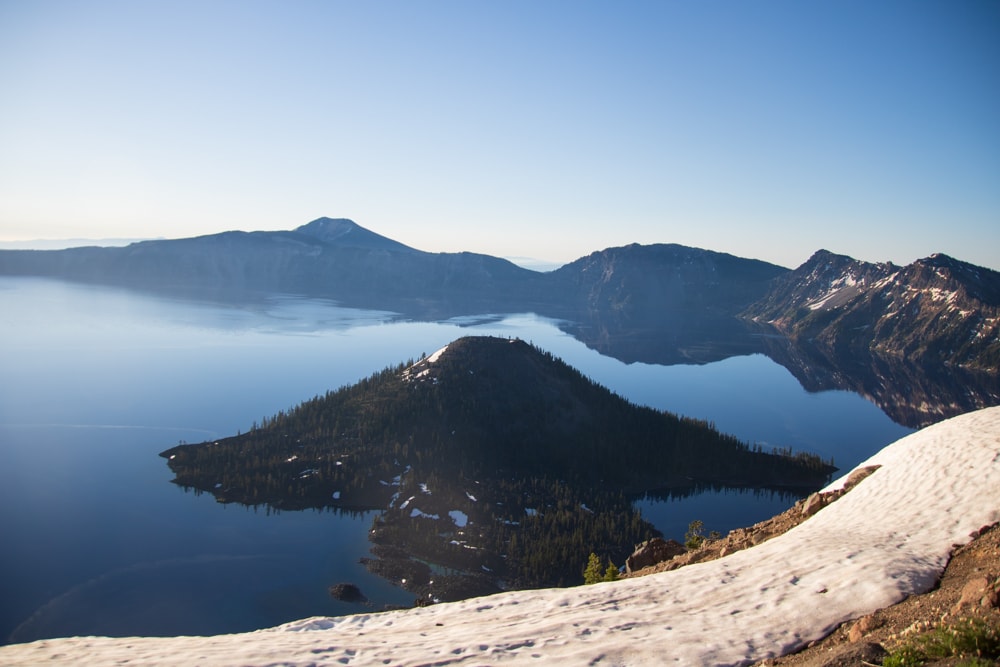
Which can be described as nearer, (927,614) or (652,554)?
(927,614)

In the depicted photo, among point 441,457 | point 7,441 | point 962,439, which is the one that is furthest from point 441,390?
point 962,439

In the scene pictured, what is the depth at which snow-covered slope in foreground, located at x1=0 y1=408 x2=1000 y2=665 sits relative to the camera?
18.4 m

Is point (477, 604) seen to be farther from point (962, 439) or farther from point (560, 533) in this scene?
point (560, 533)

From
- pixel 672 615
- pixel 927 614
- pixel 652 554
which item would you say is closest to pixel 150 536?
pixel 652 554

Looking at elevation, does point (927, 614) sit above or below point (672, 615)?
above

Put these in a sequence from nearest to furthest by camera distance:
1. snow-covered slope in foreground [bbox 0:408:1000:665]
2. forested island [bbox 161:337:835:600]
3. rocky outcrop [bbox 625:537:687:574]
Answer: snow-covered slope in foreground [bbox 0:408:1000:665] → rocky outcrop [bbox 625:537:687:574] → forested island [bbox 161:337:835:600]

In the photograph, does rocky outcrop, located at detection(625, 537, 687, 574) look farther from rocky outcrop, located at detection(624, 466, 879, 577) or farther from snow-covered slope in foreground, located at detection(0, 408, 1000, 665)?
snow-covered slope in foreground, located at detection(0, 408, 1000, 665)

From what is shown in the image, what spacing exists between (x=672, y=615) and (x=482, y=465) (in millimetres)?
107601

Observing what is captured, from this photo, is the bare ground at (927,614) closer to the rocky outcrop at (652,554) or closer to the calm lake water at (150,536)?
the rocky outcrop at (652,554)

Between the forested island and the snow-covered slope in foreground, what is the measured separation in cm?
6325

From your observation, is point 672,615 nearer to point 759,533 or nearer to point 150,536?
point 759,533

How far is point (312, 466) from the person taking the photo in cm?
12562

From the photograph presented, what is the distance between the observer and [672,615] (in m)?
20.6

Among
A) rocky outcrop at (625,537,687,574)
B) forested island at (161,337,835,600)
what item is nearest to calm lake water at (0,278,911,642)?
forested island at (161,337,835,600)
